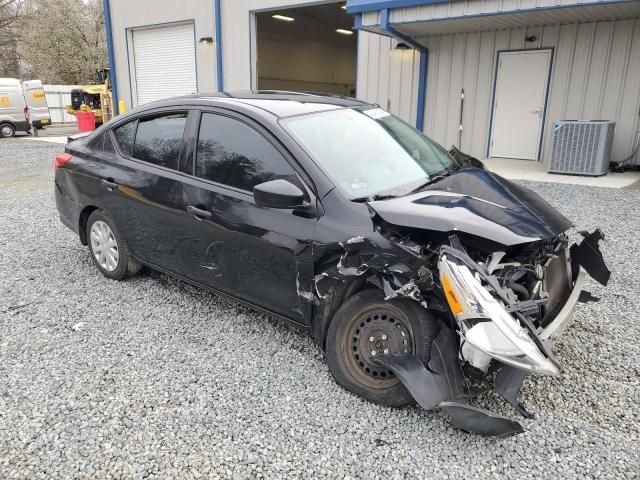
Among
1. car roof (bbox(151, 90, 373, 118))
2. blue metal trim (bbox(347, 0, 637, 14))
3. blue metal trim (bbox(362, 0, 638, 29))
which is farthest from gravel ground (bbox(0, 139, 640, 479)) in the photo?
blue metal trim (bbox(347, 0, 637, 14))

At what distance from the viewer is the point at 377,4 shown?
30.2 ft

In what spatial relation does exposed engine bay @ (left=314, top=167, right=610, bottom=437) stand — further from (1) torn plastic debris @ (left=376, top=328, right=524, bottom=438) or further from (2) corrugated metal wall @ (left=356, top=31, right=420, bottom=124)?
(2) corrugated metal wall @ (left=356, top=31, right=420, bottom=124)

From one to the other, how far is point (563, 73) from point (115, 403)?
10.3 m

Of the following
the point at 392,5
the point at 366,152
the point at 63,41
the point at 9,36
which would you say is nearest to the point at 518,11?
the point at 392,5

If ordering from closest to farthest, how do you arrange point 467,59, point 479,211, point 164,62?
point 479,211, point 467,59, point 164,62

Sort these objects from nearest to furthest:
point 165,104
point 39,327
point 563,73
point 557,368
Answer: point 557,368
point 39,327
point 165,104
point 563,73

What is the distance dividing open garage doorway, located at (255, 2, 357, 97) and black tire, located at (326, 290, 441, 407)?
53.4 ft

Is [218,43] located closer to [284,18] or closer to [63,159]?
[284,18]

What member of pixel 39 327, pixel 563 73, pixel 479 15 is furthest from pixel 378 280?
pixel 563 73

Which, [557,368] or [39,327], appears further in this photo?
[39,327]

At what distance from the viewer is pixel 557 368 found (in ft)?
6.87

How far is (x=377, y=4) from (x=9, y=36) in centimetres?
3620

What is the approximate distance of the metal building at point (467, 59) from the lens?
9211 millimetres

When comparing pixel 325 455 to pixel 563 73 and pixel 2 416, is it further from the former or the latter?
pixel 563 73
